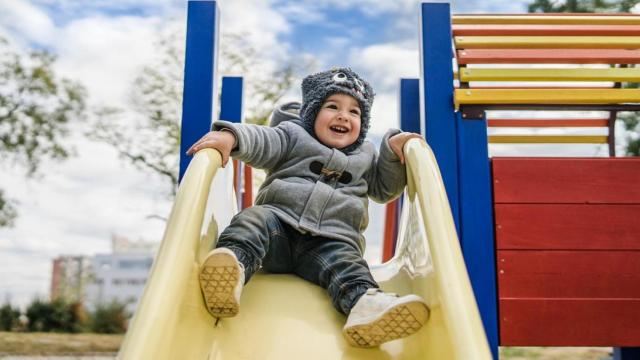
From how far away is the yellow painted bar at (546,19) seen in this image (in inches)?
107

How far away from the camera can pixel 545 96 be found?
2301 millimetres

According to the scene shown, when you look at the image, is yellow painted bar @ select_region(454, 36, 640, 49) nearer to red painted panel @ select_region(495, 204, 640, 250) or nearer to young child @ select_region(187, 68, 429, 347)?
young child @ select_region(187, 68, 429, 347)

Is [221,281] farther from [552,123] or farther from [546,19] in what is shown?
[552,123]

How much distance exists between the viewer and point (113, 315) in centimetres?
884

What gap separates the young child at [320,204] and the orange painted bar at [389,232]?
190 centimetres

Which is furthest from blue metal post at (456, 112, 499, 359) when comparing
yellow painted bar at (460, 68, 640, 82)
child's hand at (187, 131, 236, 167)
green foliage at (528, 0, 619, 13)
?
green foliage at (528, 0, 619, 13)

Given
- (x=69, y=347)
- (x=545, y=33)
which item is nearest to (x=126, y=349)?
(x=545, y=33)

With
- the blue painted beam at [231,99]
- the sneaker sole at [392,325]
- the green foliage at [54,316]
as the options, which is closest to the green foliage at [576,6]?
the blue painted beam at [231,99]

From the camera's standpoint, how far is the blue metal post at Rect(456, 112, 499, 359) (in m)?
2.15

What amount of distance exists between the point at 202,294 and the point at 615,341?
4.87ft

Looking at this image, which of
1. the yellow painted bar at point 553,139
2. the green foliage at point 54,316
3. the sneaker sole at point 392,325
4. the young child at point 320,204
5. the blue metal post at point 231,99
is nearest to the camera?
the sneaker sole at point 392,325

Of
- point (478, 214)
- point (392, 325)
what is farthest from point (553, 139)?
point (392, 325)

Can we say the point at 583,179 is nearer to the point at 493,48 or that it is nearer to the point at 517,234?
the point at 517,234

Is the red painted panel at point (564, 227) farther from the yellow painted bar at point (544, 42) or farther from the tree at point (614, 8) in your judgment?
the tree at point (614, 8)
